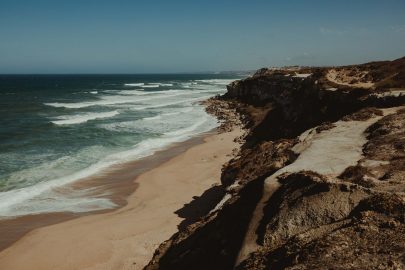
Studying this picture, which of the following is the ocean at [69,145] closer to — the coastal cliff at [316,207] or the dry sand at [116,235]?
the dry sand at [116,235]

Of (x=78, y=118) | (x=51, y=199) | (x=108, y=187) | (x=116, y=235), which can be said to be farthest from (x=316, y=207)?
(x=78, y=118)

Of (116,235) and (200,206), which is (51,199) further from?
(200,206)

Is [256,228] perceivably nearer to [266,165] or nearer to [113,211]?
[266,165]

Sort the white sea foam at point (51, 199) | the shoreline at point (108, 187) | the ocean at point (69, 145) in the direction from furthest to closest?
the ocean at point (69, 145) → the white sea foam at point (51, 199) → the shoreline at point (108, 187)

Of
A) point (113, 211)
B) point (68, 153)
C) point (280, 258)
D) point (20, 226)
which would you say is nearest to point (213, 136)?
point (68, 153)

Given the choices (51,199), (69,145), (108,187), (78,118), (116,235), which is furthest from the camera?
(78,118)

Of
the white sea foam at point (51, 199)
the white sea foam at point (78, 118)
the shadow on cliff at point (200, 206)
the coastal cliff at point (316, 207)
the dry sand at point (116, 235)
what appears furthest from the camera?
the white sea foam at point (78, 118)

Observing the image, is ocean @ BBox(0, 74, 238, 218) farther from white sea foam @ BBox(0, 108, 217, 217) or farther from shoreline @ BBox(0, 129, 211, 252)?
shoreline @ BBox(0, 129, 211, 252)

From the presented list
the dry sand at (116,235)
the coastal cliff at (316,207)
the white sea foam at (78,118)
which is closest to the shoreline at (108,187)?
the dry sand at (116,235)
